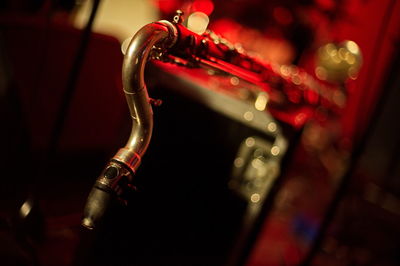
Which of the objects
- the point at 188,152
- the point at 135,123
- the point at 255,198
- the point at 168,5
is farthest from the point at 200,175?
the point at 168,5

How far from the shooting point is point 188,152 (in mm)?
1625

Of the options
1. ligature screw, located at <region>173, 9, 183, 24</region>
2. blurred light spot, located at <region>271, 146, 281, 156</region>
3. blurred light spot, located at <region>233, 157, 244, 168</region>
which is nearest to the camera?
ligature screw, located at <region>173, 9, 183, 24</region>

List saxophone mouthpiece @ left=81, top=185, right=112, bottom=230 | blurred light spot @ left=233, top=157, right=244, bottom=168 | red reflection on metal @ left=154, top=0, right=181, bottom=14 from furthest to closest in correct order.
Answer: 1. red reflection on metal @ left=154, top=0, right=181, bottom=14
2. blurred light spot @ left=233, top=157, right=244, bottom=168
3. saxophone mouthpiece @ left=81, top=185, right=112, bottom=230

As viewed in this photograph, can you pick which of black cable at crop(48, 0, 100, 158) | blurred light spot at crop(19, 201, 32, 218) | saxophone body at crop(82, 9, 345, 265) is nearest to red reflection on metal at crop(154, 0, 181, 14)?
saxophone body at crop(82, 9, 345, 265)

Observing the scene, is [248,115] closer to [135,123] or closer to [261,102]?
[261,102]

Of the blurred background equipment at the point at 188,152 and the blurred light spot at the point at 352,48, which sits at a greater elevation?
the blurred light spot at the point at 352,48

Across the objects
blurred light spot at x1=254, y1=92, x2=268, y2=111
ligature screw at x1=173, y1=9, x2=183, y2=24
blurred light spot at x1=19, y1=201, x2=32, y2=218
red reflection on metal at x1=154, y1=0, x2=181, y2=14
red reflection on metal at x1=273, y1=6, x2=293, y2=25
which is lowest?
blurred light spot at x1=19, y1=201, x2=32, y2=218

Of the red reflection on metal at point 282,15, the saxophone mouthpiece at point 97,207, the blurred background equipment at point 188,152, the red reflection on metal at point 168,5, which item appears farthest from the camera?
the red reflection on metal at point 168,5

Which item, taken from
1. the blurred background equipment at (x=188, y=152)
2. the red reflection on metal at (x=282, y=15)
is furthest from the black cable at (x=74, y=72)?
the red reflection on metal at (x=282, y=15)

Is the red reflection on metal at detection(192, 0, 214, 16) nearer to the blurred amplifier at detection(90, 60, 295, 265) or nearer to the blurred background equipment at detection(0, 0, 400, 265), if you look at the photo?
the blurred background equipment at detection(0, 0, 400, 265)

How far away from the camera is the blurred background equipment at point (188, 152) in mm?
1246

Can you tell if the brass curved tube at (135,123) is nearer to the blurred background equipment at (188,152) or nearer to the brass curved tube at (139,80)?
the brass curved tube at (139,80)

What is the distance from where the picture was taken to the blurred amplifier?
149cm

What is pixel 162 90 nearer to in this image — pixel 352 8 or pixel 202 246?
pixel 202 246
